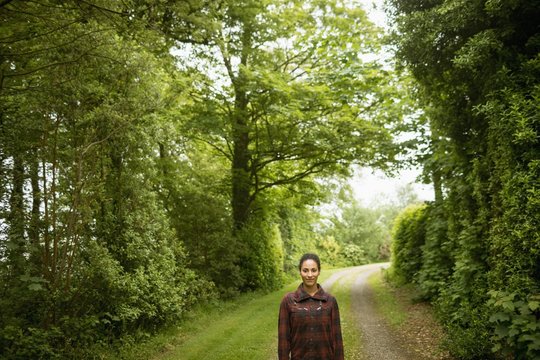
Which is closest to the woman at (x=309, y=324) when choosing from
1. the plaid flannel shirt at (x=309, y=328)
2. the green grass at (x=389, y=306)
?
the plaid flannel shirt at (x=309, y=328)

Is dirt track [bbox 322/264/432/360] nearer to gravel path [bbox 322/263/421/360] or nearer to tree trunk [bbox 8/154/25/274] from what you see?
gravel path [bbox 322/263/421/360]

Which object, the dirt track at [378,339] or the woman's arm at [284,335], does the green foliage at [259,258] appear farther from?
the woman's arm at [284,335]

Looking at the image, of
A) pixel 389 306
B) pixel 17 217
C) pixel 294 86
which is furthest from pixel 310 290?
pixel 389 306

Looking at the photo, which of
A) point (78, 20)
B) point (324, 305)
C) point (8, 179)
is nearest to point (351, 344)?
point (324, 305)

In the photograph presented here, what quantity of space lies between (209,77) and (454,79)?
932 cm

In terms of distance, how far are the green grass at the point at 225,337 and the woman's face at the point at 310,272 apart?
5.32m

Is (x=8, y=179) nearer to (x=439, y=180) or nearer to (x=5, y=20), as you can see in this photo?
(x=5, y=20)

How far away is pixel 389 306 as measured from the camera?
1389 centimetres

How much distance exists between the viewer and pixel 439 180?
11391 mm

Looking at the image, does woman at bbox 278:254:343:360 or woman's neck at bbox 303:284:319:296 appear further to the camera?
woman's neck at bbox 303:284:319:296

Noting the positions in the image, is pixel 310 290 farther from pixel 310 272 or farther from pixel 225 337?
pixel 225 337

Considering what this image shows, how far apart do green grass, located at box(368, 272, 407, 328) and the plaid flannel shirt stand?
8.12 meters

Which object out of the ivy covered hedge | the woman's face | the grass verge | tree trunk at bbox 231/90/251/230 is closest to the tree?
tree trunk at bbox 231/90/251/230

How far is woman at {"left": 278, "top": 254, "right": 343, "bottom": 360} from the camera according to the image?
3682mm
